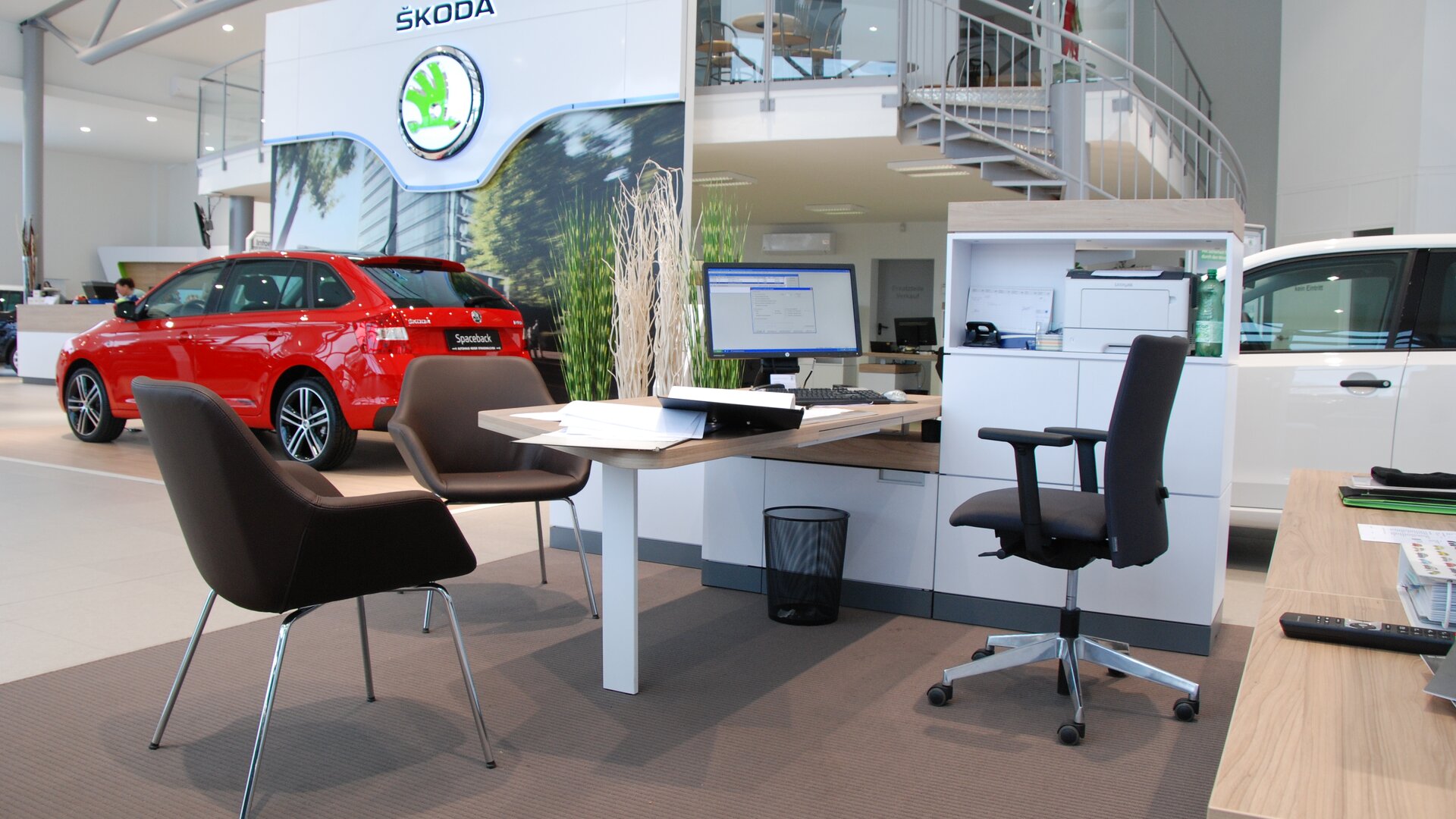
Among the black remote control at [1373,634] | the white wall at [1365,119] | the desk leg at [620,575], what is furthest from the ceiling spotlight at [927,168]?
the black remote control at [1373,634]

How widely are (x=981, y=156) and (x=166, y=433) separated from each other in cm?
620

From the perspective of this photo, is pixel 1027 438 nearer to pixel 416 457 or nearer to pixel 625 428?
pixel 625 428

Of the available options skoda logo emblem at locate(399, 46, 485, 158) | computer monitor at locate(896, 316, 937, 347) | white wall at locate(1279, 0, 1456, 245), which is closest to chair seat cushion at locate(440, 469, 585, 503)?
skoda logo emblem at locate(399, 46, 485, 158)

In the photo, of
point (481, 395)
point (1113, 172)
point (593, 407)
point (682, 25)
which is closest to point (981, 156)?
point (1113, 172)

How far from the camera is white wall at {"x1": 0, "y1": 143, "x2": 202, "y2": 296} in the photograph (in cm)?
1889

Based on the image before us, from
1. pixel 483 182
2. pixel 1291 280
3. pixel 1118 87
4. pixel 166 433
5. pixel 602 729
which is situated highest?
pixel 1118 87

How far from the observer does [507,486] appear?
303 centimetres

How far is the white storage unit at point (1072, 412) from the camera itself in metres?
3.02

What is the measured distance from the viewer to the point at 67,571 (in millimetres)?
3629

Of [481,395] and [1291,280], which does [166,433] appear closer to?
[481,395]

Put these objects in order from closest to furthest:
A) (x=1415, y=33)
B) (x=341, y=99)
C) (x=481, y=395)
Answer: (x=481, y=395) < (x=1415, y=33) < (x=341, y=99)

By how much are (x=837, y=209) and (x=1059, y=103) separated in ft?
16.7

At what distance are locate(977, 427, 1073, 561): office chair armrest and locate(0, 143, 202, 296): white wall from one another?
20498 mm

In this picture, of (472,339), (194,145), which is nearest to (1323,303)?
(472,339)
